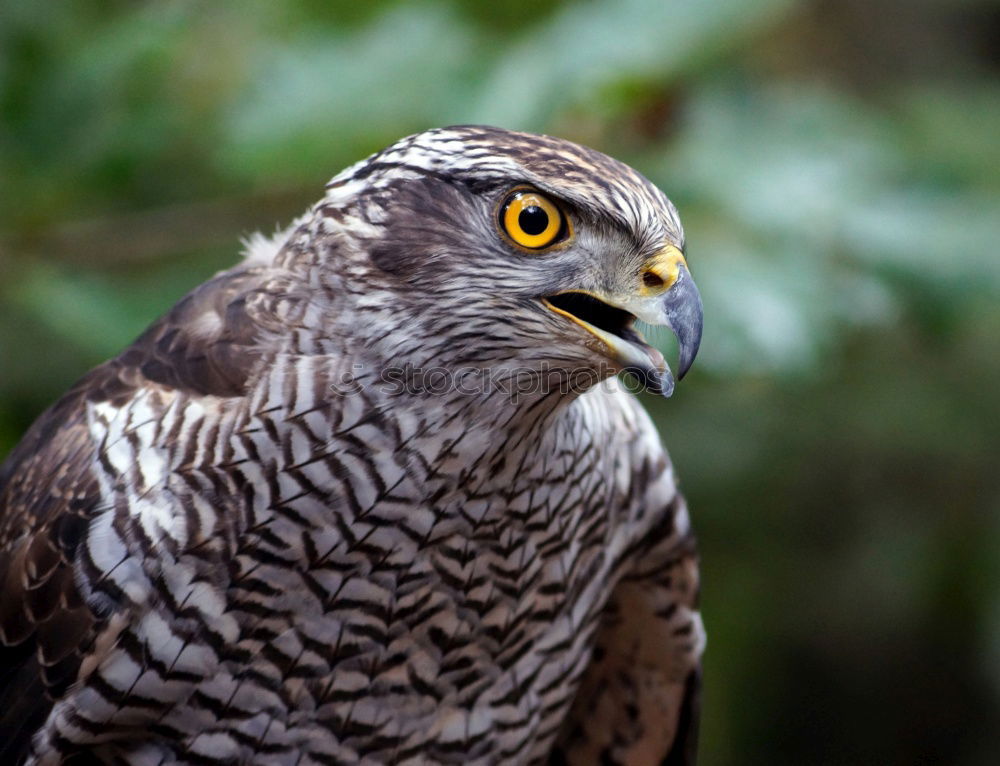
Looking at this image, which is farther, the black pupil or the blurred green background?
the blurred green background

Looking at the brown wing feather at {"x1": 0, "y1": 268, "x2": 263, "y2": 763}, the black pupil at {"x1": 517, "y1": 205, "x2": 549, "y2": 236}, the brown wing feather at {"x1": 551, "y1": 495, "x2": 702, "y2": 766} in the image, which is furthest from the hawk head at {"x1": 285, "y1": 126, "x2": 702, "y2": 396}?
the brown wing feather at {"x1": 551, "y1": 495, "x2": 702, "y2": 766}

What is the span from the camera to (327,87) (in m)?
3.26

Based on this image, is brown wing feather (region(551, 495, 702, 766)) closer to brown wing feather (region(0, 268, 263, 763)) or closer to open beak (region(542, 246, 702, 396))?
open beak (region(542, 246, 702, 396))

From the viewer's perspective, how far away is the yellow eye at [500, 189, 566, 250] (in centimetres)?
177

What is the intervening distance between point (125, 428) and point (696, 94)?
2.39m

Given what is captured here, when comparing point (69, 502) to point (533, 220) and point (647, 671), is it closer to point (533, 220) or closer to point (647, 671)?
point (533, 220)

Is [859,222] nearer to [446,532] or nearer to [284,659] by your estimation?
[446,532]

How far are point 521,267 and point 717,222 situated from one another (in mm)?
1643

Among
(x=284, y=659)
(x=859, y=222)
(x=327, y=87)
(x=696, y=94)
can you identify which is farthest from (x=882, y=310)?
(x=284, y=659)

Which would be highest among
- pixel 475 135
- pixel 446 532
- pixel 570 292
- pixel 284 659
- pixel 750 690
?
pixel 475 135

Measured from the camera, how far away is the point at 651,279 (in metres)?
1.77

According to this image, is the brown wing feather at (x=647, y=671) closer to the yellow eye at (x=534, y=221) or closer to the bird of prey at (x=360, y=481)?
the bird of prey at (x=360, y=481)

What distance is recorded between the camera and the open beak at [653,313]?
171 centimetres

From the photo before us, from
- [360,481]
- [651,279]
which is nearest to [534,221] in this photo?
[651,279]
